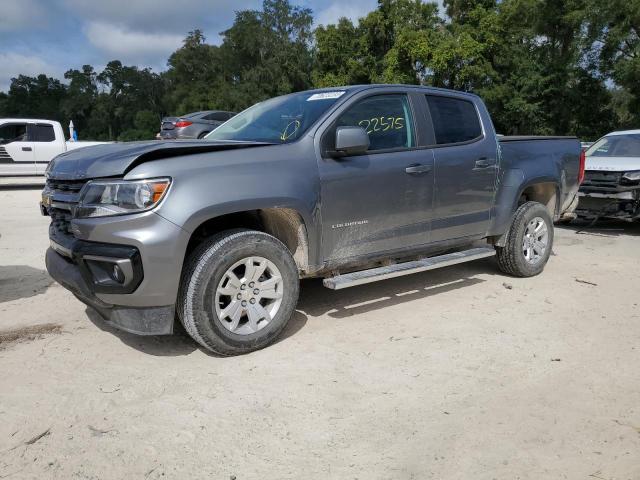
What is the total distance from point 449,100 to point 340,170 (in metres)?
1.72

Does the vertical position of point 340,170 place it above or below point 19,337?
above

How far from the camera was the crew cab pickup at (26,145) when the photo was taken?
14.6 meters

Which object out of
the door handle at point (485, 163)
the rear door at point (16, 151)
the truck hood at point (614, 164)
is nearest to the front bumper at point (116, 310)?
the door handle at point (485, 163)

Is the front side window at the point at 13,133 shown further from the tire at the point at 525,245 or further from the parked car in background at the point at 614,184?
the parked car in background at the point at 614,184

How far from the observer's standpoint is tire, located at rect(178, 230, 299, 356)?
3.49 m

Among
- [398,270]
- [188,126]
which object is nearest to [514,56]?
[188,126]

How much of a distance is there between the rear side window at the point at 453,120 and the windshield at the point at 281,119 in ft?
3.34

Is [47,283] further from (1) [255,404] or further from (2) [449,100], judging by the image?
(2) [449,100]

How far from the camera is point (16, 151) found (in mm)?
14680

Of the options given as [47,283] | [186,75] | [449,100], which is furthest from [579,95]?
[186,75]

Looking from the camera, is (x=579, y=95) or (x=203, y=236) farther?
(x=579, y=95)

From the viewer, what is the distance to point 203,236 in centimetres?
384

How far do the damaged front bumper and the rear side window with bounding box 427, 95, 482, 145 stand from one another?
4535mm

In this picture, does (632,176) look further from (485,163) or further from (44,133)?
(44,133)
